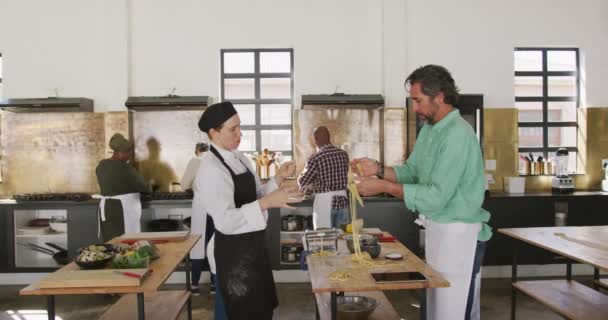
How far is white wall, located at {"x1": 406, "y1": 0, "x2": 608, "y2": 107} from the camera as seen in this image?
6.54 m

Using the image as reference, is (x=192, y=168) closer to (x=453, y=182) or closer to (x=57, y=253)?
(x=57, y=253)

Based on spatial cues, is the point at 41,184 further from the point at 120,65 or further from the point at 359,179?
the point at 359,179

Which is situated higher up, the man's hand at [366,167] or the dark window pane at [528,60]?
the dark window pane at [528,60]

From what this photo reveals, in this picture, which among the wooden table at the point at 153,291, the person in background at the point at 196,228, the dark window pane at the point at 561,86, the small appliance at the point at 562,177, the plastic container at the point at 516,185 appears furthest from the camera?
the dark window pane at the point at 561,86

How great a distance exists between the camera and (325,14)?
657 centimetres

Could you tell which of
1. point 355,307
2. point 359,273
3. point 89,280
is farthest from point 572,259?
point 89,280

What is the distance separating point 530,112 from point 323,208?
3.39 meters

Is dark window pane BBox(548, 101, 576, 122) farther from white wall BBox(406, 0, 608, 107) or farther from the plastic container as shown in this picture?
the plastic container

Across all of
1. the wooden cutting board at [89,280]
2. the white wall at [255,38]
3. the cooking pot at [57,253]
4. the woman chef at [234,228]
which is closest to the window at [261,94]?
the white wall at [255,38]

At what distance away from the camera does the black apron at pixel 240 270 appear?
291 cm

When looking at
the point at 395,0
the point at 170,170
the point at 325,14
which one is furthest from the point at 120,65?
the point at 395,0

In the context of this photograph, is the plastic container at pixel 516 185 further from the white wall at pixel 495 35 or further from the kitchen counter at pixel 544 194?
the white wall at pixel 495 35

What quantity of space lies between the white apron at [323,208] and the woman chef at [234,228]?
2.60m

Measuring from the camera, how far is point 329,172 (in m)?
5.59
